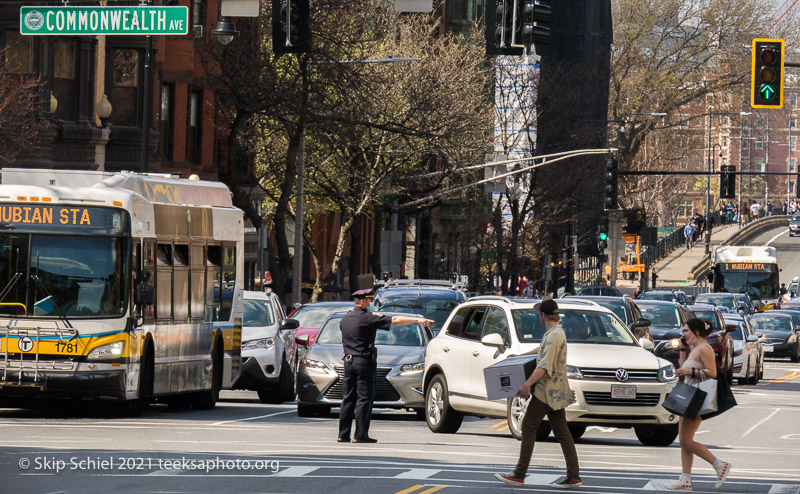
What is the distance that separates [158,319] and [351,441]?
449 centimetres

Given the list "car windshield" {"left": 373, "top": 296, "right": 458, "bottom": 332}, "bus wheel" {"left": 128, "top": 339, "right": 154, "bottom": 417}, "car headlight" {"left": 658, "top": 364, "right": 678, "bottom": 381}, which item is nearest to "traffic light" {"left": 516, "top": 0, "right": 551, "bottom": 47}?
"car headlight" {"left": 658, "top": 364, "right": 678, "bottom": 381}

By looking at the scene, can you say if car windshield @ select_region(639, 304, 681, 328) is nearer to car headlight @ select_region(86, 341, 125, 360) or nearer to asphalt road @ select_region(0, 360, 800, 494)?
asphalt road @ select_region(0, 360, 800, 494)

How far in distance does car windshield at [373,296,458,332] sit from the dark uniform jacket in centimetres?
1027

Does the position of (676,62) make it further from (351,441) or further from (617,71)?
(351,441)

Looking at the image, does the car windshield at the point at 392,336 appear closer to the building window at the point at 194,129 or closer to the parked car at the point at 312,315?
the parked car at the point at 312,315

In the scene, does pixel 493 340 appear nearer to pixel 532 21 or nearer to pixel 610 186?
pixel 532 21

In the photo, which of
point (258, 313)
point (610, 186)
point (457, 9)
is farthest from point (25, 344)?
point (457, 9)

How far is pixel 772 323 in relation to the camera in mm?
51562

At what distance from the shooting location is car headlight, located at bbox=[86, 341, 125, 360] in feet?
64.9

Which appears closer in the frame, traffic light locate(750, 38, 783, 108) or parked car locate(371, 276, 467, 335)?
traffic light locate(750, 38, 783, 108)

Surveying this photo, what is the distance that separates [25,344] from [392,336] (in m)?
5.78

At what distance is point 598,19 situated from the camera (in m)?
95.2

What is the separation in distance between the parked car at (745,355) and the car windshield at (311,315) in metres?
9.79

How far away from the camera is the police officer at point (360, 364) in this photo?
17641mm
